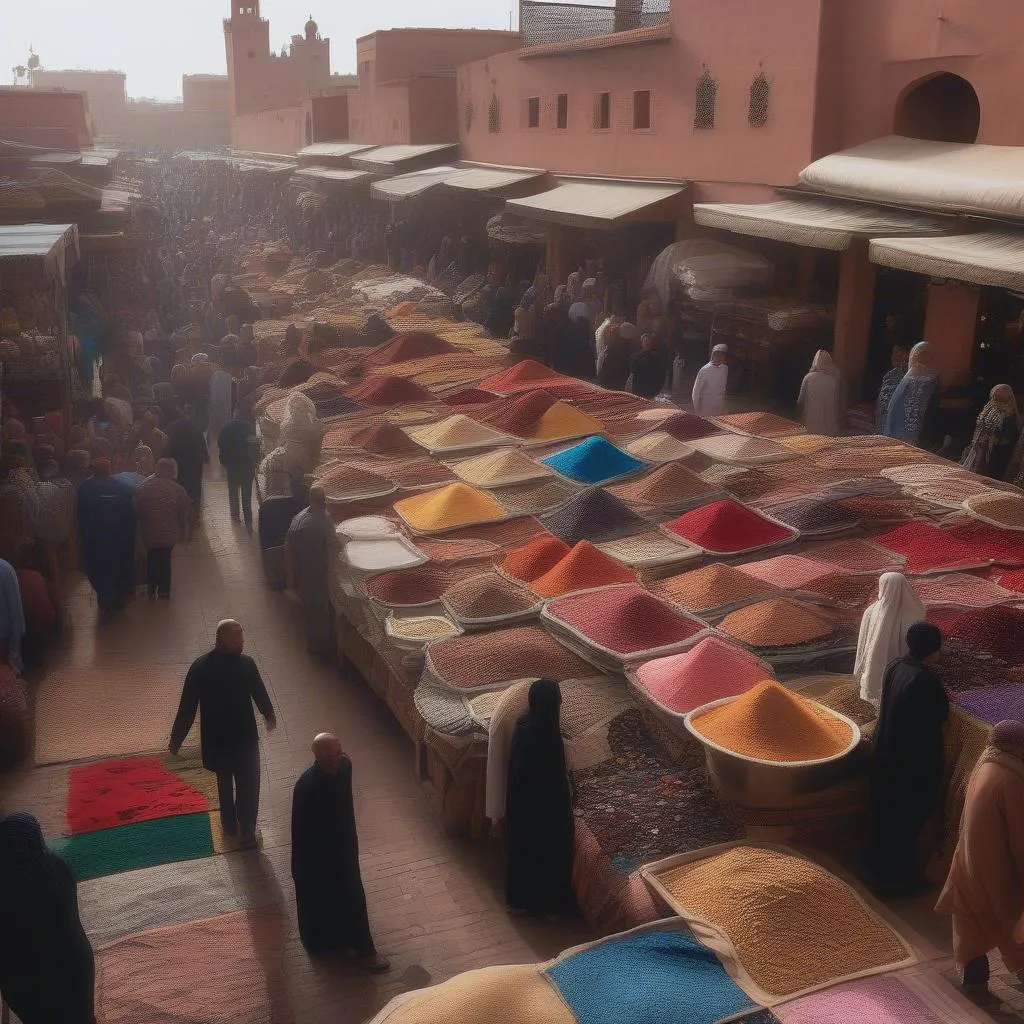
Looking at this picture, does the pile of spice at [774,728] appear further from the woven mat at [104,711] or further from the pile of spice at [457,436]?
the pile of spice at [457,436]

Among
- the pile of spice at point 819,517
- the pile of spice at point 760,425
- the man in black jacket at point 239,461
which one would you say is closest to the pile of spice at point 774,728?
the pile of spice at point 819,517

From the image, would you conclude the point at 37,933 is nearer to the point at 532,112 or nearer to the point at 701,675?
the point at 701,675

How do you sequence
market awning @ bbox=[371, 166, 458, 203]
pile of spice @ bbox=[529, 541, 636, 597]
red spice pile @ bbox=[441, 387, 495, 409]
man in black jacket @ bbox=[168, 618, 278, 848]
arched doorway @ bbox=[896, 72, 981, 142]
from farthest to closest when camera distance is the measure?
market awning @ bbox=[371, 166, 458, 203], arched doorway @ bbox=[896, 72, 981, 142], red spice pile @ bbox=[441, 387, 495, 409], pile of spice @ bbox=[529, 541, 636, 597], man in black jacket @ bbox=[168, 618, 278, 848]

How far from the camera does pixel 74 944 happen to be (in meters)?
3.87

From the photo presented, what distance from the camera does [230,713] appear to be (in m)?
5.40

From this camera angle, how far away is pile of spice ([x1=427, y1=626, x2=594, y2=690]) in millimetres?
5730

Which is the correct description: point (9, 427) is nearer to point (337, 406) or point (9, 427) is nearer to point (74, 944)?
point (337, 406)

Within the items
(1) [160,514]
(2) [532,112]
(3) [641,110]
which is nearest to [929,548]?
(1) [160,514]

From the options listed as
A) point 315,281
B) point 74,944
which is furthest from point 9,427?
point 315,281

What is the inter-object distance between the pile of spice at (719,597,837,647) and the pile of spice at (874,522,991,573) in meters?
1.03

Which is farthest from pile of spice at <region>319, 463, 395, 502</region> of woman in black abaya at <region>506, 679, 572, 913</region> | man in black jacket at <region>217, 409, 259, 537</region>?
woman in black abaya at <region>506, 679, 572, 913</region>

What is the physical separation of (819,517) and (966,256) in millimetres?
2515

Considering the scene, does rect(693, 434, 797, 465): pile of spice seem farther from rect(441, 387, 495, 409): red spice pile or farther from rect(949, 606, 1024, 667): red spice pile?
rect(949, 606, 1024, 667): red spice pile

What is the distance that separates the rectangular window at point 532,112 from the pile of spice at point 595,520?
1315cm
